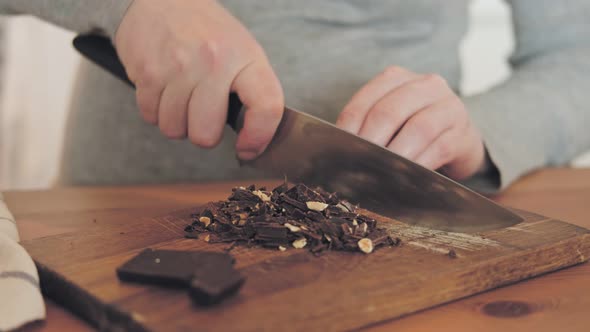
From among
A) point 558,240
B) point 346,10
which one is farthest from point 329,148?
point 346,10

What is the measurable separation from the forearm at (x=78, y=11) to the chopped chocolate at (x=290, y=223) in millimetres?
381

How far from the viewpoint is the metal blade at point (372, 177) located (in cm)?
101

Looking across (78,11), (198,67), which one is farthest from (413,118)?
(78,11)

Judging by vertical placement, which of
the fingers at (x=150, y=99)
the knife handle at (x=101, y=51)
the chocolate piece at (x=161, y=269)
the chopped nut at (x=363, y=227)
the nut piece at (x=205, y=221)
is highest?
the knife handle at (x=101, y=51)

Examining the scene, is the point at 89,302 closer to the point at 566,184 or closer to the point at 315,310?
the point at 315,310

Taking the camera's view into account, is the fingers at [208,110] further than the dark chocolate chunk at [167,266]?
Yes

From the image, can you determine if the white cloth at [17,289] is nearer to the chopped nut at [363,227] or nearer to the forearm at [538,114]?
the chopped nut at [363,227]

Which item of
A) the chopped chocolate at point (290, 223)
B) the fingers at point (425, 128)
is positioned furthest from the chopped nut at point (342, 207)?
the fingers at point (425, 128)

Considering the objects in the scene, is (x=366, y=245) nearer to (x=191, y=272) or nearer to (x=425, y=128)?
(x=191, y=272)

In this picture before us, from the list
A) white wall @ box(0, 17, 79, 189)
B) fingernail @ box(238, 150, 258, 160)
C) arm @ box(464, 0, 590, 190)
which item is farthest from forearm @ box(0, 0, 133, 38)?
white wall @ box(0, 17, 79, 189)

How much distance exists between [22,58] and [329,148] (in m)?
2.77

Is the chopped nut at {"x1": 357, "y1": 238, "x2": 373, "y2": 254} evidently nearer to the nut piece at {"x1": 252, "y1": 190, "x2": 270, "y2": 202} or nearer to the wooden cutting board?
the wooden cutting board

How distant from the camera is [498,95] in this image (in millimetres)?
1611

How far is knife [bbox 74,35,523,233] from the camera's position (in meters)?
1.01
